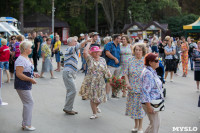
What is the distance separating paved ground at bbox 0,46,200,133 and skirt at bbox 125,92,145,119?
16.9 inches

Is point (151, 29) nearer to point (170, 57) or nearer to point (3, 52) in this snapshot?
point (170, 57)

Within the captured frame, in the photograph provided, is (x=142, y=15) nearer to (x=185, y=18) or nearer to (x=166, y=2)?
(x=166, y=2)

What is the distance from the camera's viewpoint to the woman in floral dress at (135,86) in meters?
6.02

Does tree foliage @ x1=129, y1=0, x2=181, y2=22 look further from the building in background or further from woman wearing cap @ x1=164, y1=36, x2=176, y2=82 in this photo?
woman wearing cap @ x1=164, y1=36, x2=176, y2=82

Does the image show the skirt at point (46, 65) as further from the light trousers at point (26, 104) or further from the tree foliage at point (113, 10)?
the tree foliage at point (113, 10)

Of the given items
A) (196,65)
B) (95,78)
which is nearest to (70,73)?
(95,78)

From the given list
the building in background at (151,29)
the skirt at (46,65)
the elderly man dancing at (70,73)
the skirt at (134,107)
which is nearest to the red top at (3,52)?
the skirt at (46,65)

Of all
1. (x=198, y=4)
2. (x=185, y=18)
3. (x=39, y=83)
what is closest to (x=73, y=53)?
(x=39, y=83)

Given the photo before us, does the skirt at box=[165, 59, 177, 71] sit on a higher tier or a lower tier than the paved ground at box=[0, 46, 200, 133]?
higher

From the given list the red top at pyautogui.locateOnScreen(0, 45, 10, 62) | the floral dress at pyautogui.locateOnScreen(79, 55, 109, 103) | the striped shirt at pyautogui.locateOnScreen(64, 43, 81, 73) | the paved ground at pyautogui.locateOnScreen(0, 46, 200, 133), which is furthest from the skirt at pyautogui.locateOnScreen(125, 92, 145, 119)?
the red top at pyautogui.locateOnScreen(0, 45, 10, 62)

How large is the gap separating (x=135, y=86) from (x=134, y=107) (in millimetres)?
437

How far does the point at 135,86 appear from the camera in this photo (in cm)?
622

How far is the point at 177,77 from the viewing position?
47.7 ft

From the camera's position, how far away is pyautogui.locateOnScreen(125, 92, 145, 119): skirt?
599cm
